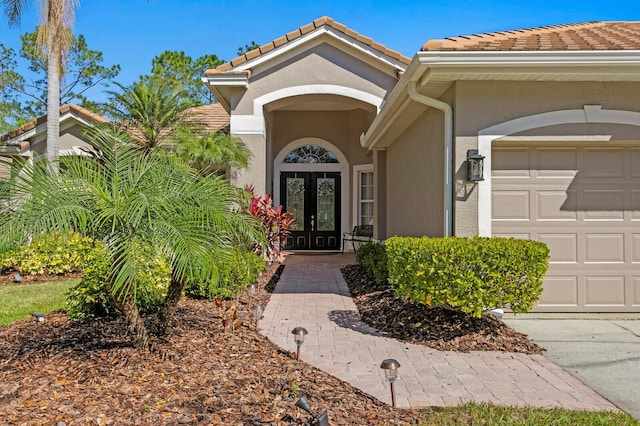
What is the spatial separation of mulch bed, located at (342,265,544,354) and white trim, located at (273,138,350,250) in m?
9.64

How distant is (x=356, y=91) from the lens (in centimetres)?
1302

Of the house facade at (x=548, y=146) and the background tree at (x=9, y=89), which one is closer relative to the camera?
the house facade at (x=548, y=146)

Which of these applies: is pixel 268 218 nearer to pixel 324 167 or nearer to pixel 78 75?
pixel 324 167

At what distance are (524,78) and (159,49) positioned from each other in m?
31.8

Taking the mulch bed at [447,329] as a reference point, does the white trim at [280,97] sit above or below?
above

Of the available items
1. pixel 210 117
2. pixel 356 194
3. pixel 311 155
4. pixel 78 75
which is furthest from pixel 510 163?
pixel 78 75

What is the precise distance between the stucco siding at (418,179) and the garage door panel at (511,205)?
2.49 ft

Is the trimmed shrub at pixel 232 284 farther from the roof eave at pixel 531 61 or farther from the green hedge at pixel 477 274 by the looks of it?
the roof eave at pixel 531 61

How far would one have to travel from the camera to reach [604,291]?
6.92 metres

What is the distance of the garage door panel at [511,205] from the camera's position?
271 inches

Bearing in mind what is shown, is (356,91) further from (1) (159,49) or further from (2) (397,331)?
(1) (159,49)

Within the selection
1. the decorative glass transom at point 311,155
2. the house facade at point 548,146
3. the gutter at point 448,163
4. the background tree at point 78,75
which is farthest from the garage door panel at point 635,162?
the background tree at point 78,75

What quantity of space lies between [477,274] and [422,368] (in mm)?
1241

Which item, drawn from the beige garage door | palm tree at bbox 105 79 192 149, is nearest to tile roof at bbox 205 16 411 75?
palm tree at bbox 105 79 192 149
